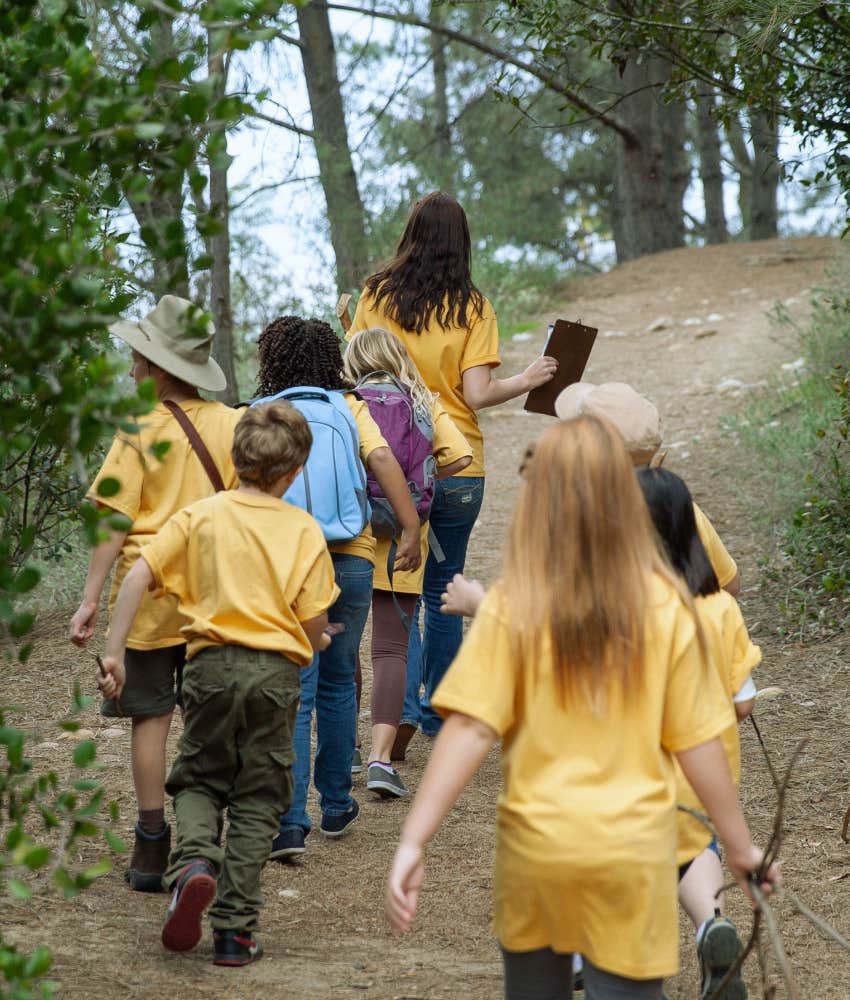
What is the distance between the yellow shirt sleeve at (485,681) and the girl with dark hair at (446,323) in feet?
8.57

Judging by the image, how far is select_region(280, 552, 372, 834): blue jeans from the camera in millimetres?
4270

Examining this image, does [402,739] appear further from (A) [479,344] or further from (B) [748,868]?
(B) [748,868]

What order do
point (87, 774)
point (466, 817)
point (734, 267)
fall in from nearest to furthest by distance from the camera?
point (466, 817) < point (87, 774) < point (734, 267)

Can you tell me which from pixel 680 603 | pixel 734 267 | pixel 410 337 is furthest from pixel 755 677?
pixel 734 267

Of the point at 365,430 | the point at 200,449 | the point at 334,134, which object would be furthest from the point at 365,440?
the point at 334,134

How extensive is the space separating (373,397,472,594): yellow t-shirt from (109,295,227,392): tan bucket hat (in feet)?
3.52

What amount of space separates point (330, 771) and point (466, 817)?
643 mm

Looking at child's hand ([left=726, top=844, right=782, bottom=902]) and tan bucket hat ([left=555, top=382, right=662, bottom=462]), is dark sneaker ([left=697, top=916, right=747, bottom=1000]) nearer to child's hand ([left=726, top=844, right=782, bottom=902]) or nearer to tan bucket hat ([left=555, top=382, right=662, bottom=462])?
child's hand ([left=726, top=844, right=782, bottom=902])

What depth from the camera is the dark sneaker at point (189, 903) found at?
3.24 m

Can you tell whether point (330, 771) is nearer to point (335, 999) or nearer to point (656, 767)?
point (335, 999)

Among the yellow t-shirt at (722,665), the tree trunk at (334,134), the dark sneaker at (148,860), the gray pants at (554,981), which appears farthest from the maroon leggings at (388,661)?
the tree trunk at (334,134)

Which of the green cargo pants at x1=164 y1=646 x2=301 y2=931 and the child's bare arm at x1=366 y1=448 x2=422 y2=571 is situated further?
the child's bare arm at x1=366 y1=448 x2=422 y2=571

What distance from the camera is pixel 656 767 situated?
7.72 ft

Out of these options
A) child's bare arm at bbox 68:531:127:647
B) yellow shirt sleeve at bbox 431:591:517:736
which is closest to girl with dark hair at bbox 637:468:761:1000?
yellow shirt sleeve at bbox 431:591:517:736
